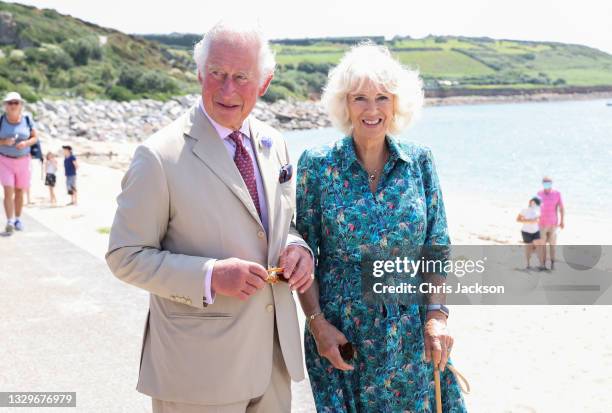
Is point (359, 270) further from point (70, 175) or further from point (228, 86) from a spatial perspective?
point (70, 175)

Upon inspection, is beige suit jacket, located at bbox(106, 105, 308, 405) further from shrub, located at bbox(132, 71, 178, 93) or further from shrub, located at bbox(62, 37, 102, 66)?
shrub, located at bbox(62, 37, 102, 66)

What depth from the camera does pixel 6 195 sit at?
9578 mm

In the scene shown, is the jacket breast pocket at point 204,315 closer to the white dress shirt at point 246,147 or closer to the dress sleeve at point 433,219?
the white dress shirt at point 246,147

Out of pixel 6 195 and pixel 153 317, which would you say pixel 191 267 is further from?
pixel 6 195

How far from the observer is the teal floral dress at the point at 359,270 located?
120 inches

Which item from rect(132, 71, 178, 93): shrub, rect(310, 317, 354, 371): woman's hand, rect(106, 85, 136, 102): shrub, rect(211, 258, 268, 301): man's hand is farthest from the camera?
rect(132, 71, 178, 93): shrub

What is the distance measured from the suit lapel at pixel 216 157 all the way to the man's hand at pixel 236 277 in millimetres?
203

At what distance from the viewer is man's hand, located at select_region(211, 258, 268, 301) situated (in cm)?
247

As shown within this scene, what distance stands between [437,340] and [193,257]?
1100 millimetres

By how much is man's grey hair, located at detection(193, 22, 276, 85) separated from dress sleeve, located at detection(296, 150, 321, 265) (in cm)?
53

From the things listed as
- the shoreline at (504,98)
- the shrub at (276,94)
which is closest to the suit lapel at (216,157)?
the shrub at (276,94)

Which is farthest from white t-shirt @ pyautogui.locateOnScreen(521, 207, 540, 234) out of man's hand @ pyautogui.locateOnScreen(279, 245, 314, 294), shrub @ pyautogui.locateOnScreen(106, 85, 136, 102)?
shrub @ pyautogui.locateOnScreen(106, 85, 136, 102)

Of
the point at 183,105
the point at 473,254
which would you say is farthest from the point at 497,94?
the point at 473,254

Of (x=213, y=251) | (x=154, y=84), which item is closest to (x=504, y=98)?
(x=154, y=84)
